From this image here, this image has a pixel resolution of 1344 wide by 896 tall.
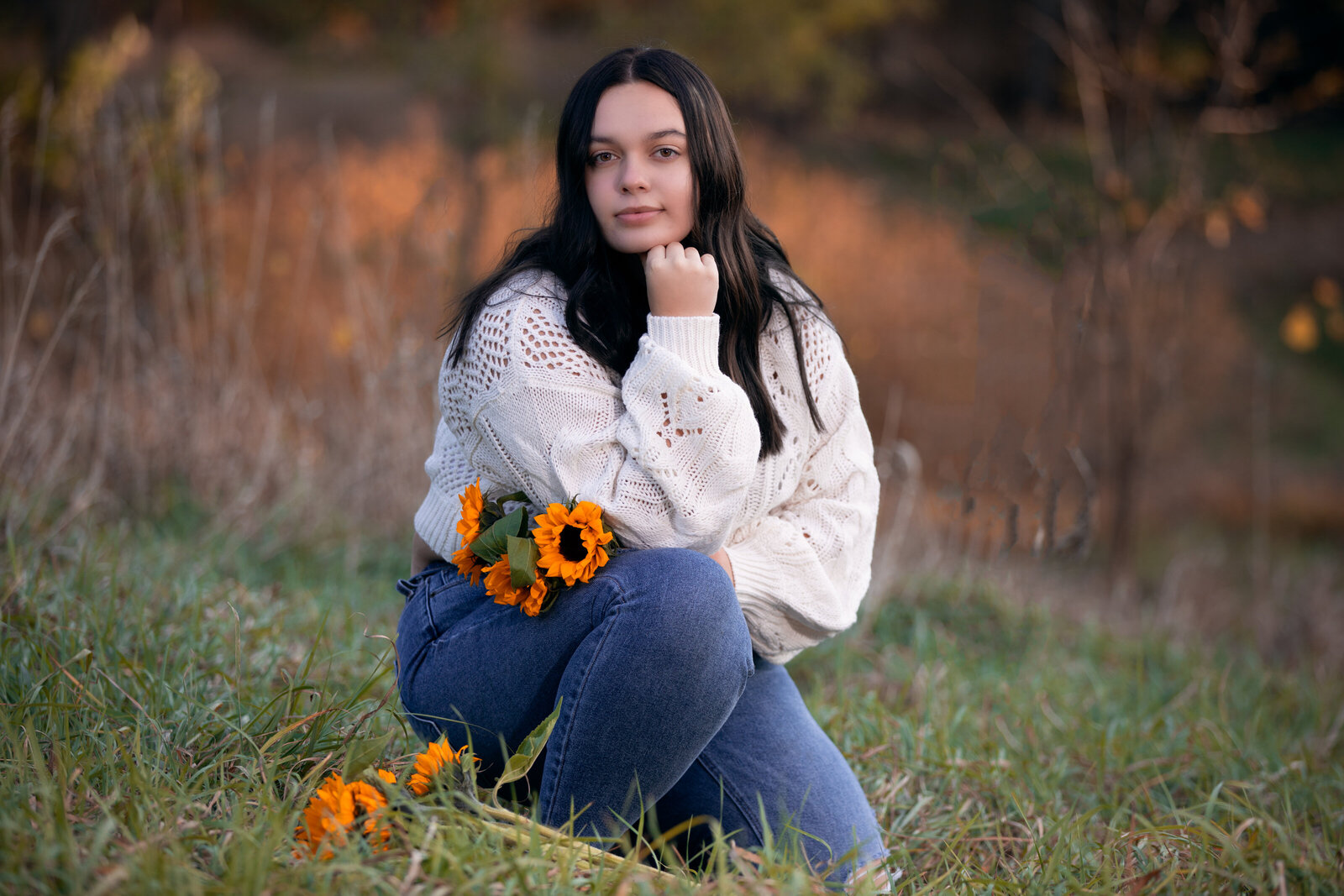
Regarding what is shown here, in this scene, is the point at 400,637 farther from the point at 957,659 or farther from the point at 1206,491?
the point at 1206,491

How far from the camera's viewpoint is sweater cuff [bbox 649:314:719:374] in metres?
1.51

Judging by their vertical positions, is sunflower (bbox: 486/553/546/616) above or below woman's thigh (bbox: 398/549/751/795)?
above

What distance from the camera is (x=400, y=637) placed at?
159cm

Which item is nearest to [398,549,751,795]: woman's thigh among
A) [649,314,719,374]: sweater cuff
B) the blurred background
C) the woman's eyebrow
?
[649,314,719,374]: sweater cuff

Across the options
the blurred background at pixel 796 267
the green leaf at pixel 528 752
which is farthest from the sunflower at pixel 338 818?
the blurred background at pixel 796 267

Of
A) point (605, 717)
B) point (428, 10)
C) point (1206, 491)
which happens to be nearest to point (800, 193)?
point (1206, 491)

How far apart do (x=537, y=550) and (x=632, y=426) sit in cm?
25

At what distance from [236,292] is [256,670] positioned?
174 inches

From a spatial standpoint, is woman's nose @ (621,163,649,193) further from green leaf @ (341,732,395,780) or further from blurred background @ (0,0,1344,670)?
green leaf @ (341,732,395,780)

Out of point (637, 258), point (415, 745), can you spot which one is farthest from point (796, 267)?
point (415, 745)

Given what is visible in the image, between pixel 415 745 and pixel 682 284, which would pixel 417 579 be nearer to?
pixel 415 745

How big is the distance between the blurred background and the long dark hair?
0.28 m

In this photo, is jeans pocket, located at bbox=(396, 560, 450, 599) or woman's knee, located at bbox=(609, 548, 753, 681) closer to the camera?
woman's knee, located at bbox=(609, 548, 753, 681)

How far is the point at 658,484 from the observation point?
148cm
